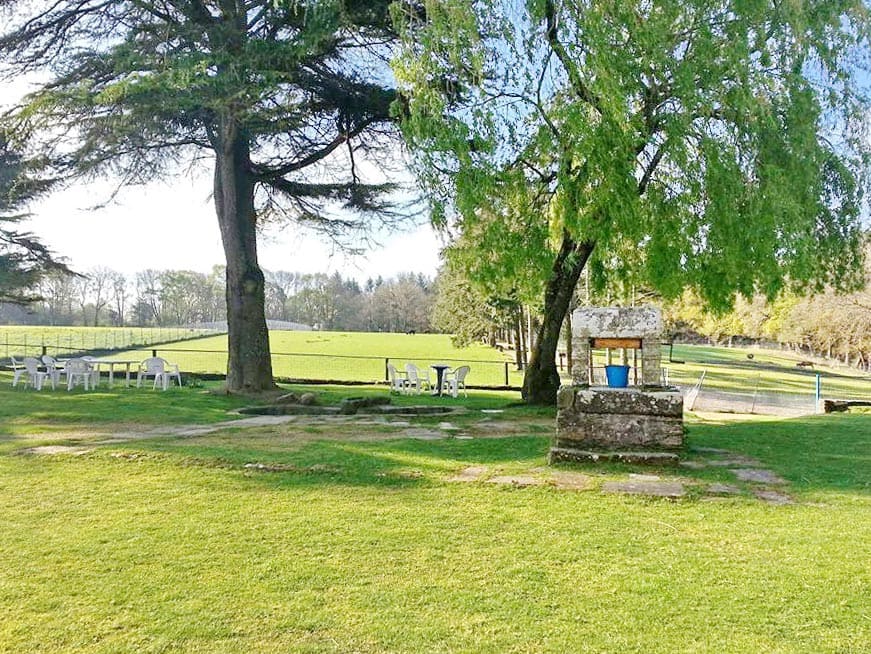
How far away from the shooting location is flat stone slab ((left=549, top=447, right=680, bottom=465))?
234 inches

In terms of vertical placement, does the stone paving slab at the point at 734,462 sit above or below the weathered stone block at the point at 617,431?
below

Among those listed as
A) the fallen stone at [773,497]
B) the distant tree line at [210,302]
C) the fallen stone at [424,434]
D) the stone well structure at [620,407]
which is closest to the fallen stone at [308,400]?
the fallen stone at [424,434]

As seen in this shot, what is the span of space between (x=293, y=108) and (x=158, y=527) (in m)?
9.55

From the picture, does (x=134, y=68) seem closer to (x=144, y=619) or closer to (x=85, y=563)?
(x=85, y=563)

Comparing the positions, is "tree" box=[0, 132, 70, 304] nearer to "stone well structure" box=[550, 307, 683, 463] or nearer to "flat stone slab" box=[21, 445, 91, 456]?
"flat stone slab" box=[21, 445, 91, 456]

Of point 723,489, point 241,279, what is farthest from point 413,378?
point 723,489

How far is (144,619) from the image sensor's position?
2824 mm

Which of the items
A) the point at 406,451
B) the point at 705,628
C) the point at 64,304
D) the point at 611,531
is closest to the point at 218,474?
the point at 406,451

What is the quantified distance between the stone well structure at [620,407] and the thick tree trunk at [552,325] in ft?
14.8

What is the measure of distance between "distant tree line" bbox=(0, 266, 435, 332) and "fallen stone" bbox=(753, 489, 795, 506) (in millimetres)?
70737

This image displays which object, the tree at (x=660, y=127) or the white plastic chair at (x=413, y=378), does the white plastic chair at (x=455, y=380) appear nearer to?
the white plastic chair at (x=413, y=378)

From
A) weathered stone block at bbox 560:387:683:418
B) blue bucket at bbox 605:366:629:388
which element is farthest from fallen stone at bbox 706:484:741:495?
blue bucket at bbox 605:366:629:388

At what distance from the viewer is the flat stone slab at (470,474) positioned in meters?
5.55

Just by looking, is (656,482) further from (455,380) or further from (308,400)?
(455,380)
